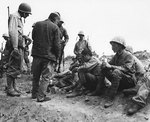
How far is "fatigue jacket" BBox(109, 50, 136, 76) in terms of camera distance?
24.5 feet

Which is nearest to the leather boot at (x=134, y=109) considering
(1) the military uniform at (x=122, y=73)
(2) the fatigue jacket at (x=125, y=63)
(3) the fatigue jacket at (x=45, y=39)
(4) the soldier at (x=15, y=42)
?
(1) the military uniform at (x=122, y=73)

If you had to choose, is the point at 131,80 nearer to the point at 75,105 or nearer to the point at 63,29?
the point at 75,105

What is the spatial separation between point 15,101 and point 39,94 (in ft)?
2.21

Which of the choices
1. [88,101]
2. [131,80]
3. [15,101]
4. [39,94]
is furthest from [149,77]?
[15,101]

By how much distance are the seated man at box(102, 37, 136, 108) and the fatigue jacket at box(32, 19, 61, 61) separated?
141cm

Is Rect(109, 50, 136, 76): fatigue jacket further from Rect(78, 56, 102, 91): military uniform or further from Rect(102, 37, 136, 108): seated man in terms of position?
Rect(78, 56, 102, 91): military uniform

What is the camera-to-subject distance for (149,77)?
741cm

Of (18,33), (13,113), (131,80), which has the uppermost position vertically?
(18,33)

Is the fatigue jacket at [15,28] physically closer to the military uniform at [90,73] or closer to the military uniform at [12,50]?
the military uniform at [12,50]

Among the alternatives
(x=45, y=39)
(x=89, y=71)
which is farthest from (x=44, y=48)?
(x=89, y=71)

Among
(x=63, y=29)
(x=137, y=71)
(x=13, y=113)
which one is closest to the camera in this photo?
(x=13, y=113)

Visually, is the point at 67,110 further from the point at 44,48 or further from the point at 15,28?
the point at 15,28

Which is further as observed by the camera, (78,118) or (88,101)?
(88,101)

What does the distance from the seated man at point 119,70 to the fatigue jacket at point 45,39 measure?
4.63ft
